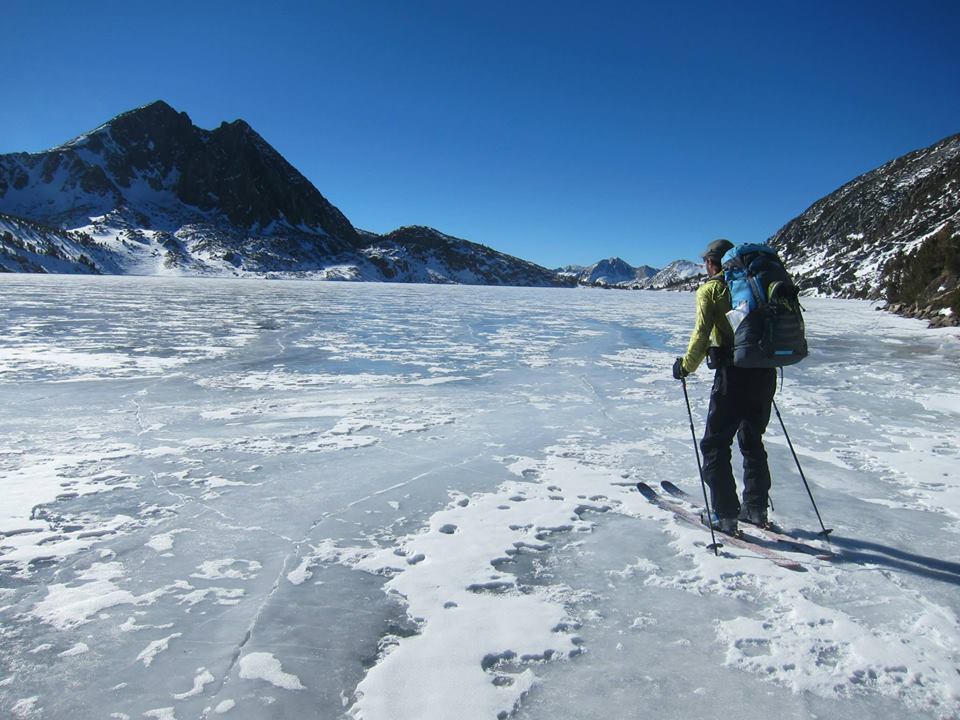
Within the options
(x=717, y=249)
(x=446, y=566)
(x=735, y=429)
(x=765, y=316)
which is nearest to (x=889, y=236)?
(x=717, y=249)

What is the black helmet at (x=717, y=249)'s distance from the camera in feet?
15.1

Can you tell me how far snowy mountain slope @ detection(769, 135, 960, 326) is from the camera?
103ft

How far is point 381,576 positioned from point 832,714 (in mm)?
2551

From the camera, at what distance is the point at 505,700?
2.58 metres

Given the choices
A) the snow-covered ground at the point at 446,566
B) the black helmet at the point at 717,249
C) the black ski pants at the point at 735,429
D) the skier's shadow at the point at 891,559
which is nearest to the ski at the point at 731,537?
the snow-covered ground at the point at 446,566

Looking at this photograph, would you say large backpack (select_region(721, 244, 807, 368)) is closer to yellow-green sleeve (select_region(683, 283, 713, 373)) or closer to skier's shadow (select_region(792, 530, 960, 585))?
yellow-green sleeve (select_region(683, 283, 713, 373))

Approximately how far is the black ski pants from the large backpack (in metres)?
0.25

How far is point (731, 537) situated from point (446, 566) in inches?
87.0

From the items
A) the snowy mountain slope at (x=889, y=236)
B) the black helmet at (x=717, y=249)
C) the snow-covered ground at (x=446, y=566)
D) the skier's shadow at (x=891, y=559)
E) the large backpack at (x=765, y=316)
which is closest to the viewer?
the snow-covered ground at (x=446, y=566)

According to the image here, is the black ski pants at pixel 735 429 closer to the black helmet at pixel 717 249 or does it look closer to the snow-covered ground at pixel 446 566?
the snow-covered ground at pixel 446 566

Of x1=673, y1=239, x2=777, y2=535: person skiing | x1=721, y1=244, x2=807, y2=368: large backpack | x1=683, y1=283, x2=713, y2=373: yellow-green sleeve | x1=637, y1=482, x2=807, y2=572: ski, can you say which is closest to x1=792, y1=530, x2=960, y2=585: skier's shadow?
x1=637, y1=482, x2=807, y2=572: ski

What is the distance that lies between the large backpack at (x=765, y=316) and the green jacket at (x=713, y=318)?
19 centimetres

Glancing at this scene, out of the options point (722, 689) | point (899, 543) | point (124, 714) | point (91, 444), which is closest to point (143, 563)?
point (124, 714)

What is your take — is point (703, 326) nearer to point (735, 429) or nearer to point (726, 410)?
point (726, 410)
